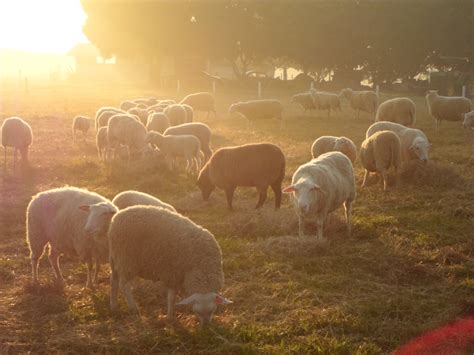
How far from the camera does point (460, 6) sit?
162ft

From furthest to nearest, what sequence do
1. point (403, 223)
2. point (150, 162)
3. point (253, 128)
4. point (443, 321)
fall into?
point (253, 128) < point (150, 162) < point (403, 223) < point (443, 321)

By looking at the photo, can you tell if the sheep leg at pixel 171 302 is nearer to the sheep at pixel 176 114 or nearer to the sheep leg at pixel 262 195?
the sheep leg at pixel 262 195

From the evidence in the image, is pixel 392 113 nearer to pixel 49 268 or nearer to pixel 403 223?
pixel 403 223

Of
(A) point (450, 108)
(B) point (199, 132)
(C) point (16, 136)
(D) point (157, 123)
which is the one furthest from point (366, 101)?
(C) point (16, 136)

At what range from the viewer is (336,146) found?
13.6 metres

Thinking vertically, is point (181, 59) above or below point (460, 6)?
below

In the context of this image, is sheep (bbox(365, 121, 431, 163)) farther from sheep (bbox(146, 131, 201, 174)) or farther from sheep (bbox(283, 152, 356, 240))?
sheep (bbox(146, 131, 201, 174))

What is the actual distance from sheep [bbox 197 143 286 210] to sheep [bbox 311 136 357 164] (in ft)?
9.36

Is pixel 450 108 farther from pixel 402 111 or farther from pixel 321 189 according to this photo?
pixel 321 189

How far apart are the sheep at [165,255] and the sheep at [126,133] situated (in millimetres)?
9694

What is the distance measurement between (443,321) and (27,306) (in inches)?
189

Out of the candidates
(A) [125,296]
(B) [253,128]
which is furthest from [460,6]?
(A) [125,296]

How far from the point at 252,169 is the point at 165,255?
194 inches

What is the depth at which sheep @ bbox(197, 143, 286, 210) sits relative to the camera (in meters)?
11.1
